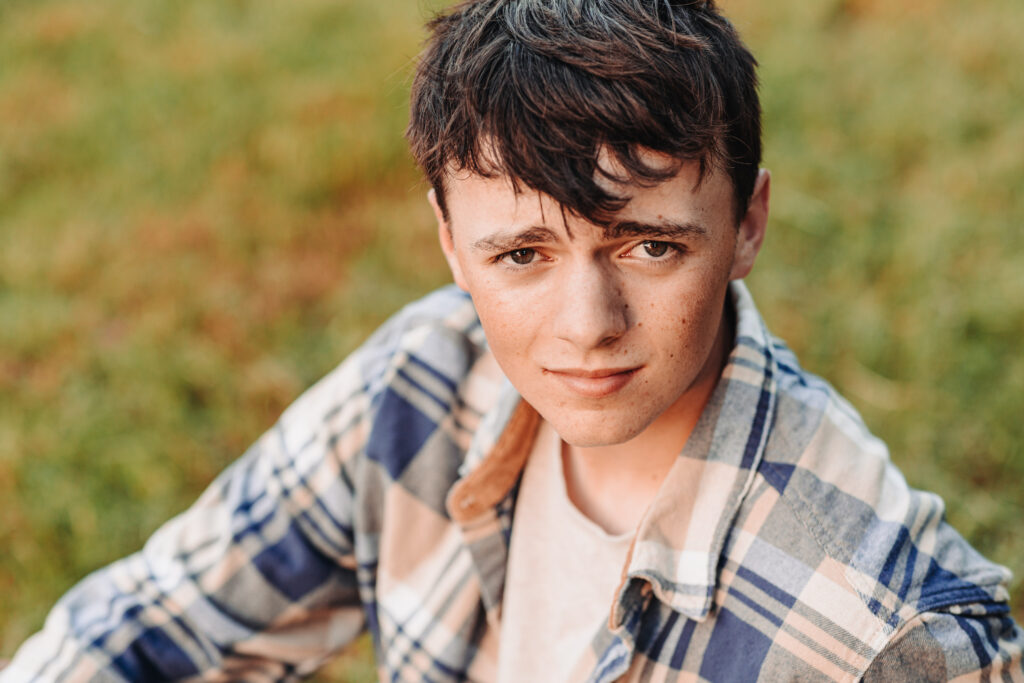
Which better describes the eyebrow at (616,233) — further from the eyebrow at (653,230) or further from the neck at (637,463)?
the neck at (637,463)

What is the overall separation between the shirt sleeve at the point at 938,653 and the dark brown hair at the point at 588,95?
72cm

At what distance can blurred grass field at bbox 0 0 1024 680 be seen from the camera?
10.5ft

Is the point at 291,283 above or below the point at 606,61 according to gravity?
below

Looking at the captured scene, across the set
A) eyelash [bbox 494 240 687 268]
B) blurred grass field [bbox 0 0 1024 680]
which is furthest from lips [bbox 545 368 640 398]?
blurred grass field [bbox 0 0 1024 680]

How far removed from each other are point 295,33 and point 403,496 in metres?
3.87

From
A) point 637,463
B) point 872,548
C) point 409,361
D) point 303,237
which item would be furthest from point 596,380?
point 303,237

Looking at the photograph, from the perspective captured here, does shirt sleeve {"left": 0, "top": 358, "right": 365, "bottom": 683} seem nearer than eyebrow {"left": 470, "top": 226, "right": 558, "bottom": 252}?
No

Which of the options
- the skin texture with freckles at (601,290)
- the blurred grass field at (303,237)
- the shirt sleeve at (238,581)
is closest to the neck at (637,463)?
the skin texture with freckles at (601,290)

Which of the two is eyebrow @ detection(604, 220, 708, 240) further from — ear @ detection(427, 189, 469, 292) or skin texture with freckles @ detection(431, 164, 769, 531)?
ear @ detection(427, 189, 469, 292)

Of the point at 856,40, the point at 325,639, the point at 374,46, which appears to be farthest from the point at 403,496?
the point at 856,40

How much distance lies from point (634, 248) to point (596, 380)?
218mm

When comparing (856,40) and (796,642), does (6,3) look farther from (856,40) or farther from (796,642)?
(796,642)

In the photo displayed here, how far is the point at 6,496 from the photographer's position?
10.3 feet

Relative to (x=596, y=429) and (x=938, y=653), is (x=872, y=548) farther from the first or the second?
(x=596, y=429)
